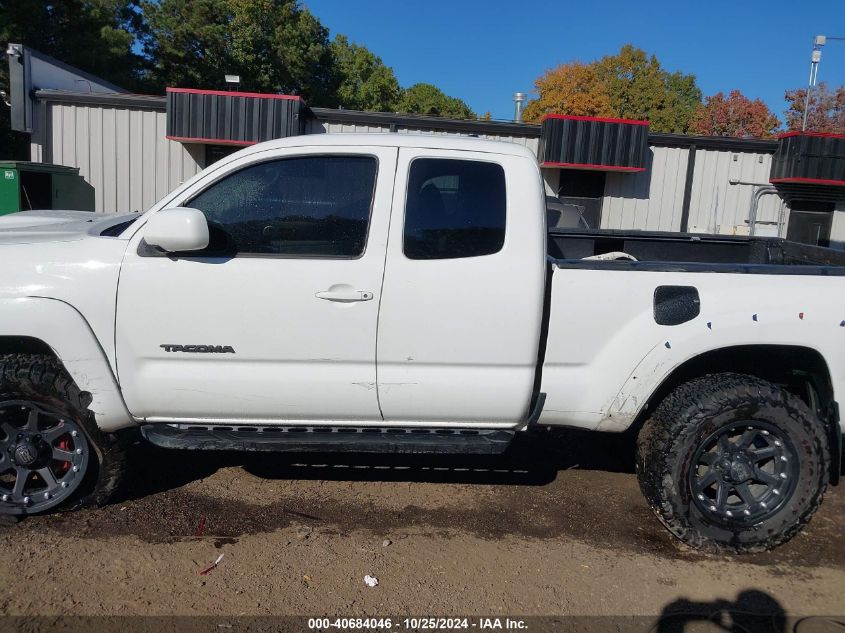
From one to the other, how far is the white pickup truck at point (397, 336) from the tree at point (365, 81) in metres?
43.3

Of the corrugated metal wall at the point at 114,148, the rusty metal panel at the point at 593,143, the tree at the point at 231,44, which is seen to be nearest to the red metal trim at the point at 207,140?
the corrugated metal wall at the point at 114,148

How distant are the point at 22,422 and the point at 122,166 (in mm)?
13534

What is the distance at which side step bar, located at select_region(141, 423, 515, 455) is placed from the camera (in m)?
3.68

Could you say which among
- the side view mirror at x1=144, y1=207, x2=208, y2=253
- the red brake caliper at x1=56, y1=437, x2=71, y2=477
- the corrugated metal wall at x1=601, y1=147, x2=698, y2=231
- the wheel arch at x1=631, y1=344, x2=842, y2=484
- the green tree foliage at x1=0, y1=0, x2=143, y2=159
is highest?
the green tree foliage at x1=0, y1=0, x2=143, y2=159

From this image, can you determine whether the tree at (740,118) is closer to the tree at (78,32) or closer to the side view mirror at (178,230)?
the tree at (78,32)

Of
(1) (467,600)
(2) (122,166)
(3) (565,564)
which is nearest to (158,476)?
(1) (467,600)

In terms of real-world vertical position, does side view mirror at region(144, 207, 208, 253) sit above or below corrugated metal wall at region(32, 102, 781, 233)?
below

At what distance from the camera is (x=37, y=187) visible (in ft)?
37.2

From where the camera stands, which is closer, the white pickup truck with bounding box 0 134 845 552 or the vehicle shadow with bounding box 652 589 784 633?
the vehicle shadow with bounding box 652 589 784 633

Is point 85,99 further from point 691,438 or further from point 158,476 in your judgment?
point 691,438

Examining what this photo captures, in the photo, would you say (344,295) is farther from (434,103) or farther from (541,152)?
(434,103)

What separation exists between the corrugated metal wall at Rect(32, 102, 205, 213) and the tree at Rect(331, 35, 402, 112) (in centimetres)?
3038

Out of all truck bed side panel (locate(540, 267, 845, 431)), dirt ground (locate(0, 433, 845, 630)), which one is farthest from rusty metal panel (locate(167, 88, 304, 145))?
truck bed side panel (locate(540, 267, 845, 431))

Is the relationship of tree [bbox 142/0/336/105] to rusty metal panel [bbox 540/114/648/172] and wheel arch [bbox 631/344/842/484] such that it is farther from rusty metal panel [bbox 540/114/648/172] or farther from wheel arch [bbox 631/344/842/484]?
wheel arch [bbox 631/344/842/484]
